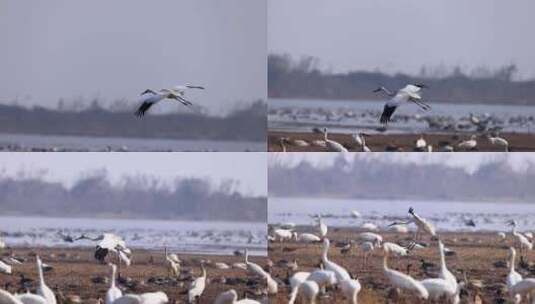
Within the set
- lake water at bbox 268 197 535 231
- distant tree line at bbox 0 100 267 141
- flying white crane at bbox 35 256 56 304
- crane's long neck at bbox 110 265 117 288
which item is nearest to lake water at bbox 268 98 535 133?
distant tree line at bbox 0 100 267 141

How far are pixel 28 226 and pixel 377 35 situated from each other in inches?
99.6

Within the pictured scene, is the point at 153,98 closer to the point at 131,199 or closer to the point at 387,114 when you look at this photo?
the point at 131,199

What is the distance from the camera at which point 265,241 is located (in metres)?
7.31

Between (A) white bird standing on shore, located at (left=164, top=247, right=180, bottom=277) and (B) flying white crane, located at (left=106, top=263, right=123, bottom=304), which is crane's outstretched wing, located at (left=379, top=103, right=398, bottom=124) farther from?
(B) flying white crane, located at (left=106, top=263, right=123, bottom=304)

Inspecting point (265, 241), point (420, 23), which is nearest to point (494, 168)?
point (420, 23)

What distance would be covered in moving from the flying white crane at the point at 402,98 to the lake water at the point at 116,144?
0.89 metres

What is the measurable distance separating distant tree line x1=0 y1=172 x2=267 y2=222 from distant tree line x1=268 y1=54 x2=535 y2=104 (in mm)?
744

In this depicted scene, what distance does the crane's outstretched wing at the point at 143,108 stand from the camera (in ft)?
24.1

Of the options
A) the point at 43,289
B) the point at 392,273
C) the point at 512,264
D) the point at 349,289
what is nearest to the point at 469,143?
the point at 512,264

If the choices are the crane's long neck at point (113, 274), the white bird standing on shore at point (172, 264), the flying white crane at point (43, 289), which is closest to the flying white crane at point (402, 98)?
the white bird standing on shore at point (172, 264)

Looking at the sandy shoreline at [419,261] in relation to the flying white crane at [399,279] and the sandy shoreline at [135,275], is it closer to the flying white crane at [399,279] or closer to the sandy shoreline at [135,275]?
the flying white crane at [399,279]

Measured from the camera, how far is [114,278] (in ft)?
24.2

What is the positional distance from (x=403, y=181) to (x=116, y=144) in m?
1.85

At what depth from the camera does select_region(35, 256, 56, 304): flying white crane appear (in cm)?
734
